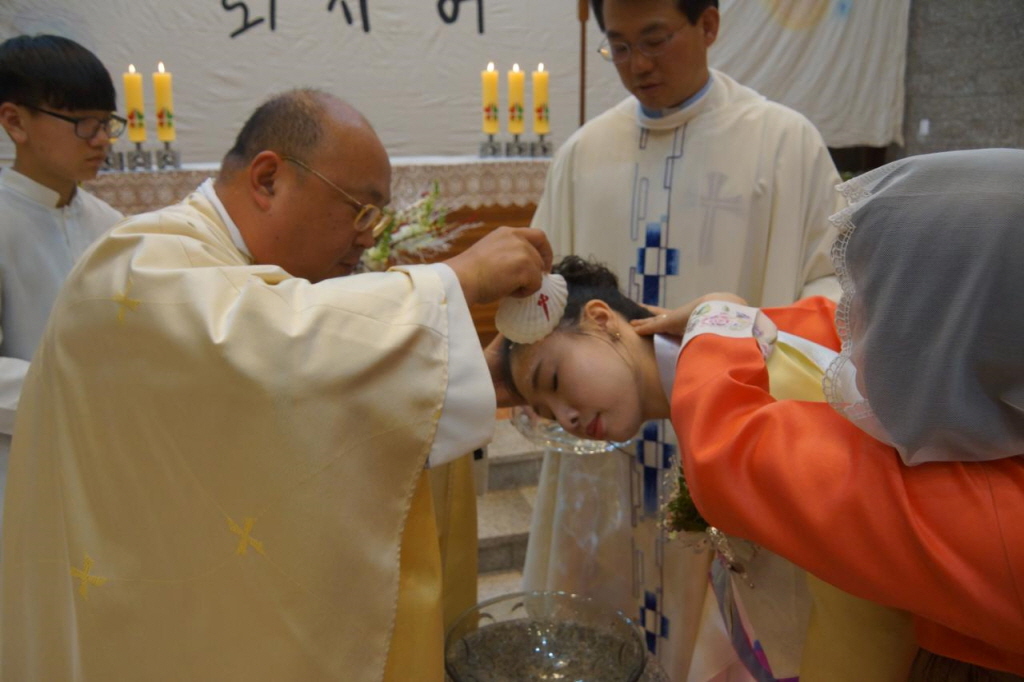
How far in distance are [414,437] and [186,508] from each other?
0.42 m

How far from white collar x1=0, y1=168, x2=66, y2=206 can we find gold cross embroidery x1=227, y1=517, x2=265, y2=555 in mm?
1946

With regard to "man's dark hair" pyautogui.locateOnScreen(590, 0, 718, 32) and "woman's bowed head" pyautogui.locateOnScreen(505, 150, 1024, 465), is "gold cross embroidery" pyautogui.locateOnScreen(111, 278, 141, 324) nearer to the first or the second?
"woman's bowed head" pyautogui.locateOnScreen(505, 150, 1024, 465)

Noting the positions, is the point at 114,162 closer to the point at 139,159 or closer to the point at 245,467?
the point at 139,159

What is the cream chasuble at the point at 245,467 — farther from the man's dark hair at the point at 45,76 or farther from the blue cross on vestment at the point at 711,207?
the man's dark hair at the point at 45,76

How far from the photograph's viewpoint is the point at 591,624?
1.84 meters

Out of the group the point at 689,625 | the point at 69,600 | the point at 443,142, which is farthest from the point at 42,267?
the point at 443,142

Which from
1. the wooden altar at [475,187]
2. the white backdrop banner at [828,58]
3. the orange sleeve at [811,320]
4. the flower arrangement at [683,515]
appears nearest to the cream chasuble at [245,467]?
the flower arrangement at [683,515]

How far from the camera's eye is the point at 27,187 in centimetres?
289

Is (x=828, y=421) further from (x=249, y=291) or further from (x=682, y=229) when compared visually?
(x=682, y=229)

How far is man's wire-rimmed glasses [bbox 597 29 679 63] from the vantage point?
257cm

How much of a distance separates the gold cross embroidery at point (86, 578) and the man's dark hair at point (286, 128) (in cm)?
86

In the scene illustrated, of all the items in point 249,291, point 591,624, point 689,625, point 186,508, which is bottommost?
point 689,625

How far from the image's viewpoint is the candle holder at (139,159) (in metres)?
5.11

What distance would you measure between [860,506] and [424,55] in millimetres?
6675
